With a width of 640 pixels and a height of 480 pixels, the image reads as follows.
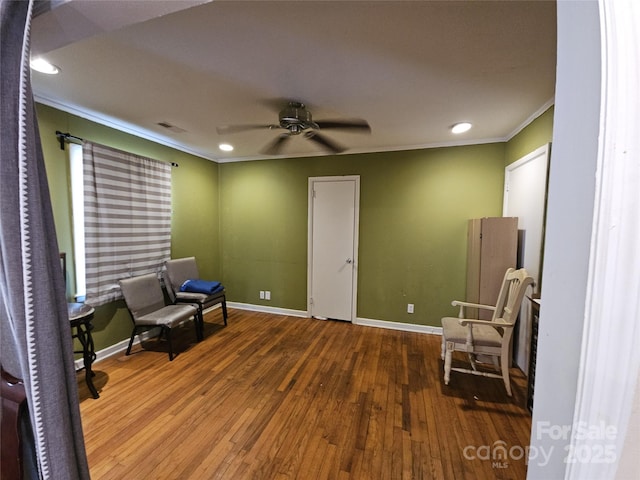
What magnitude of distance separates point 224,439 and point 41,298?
5.10 feet

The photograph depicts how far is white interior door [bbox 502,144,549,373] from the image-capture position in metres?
2.24

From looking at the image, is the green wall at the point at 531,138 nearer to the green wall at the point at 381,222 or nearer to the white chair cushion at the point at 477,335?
the green wall at the point at 381,222

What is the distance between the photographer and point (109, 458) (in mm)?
1576

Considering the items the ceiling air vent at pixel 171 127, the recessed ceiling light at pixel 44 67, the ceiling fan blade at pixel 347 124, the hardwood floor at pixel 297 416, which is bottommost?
the hardwood floor at pixel 297 416

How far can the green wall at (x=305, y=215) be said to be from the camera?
2822 millimetres

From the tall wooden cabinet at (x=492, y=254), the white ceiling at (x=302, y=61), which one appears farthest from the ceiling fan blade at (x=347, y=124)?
the tall wooden cabinet at (x=492, y=254)

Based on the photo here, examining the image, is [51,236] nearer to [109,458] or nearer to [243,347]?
[109,458]

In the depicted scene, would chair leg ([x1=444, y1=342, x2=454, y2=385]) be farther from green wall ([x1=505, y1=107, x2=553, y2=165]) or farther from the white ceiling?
the white ceiling

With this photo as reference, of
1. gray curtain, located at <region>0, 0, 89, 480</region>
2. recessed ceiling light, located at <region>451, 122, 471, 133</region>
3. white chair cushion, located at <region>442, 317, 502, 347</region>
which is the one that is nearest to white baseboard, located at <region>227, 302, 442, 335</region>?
white chair cushion, located at <region>442, 317, 502, 347</region>

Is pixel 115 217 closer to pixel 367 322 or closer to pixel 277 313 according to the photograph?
pixel 277 313

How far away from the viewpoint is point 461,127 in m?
2.72

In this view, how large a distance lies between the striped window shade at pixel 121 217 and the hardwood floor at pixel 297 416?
90cm

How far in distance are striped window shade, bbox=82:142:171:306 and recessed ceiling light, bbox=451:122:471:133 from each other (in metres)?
3.35

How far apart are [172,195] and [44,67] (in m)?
1.83
